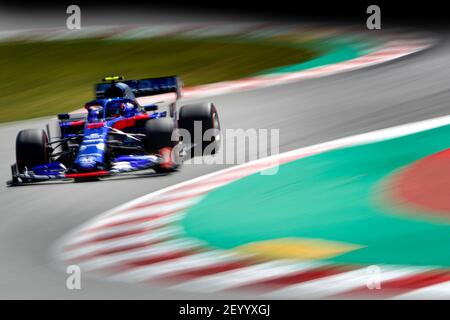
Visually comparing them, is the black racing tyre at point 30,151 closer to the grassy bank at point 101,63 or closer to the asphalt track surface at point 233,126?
the asphalt track surface at point 233,126

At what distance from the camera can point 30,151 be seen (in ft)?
33.9

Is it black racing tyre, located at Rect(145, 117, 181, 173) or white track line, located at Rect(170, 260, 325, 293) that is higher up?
black racing tyre, located at Rect(145, 117, 181, 173)

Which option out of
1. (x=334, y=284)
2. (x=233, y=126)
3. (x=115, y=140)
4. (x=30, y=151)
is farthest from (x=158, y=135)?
(x=334, y=284)

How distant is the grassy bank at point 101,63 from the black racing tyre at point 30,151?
4.92 metres

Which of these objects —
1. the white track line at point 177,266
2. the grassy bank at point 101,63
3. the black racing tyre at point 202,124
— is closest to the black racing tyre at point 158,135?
the black racing tyre at point 202,124

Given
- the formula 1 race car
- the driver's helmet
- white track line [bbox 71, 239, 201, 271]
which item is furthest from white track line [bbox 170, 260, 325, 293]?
the driver's helmet

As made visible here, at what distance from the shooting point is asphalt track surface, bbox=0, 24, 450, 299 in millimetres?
6965

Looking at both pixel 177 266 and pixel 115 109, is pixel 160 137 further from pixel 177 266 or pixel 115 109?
pixel 177 266

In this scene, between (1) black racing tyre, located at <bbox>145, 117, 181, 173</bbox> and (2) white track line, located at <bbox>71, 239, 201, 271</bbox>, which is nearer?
(2) white track line, located at <bbox>71, 239, 201, 271</bbox>

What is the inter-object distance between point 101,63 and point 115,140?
8.56m

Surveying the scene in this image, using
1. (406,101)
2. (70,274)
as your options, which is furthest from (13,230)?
(406,101)

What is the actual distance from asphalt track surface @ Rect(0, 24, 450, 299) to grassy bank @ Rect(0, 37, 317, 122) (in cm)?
200

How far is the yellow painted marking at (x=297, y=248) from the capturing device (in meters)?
7.13

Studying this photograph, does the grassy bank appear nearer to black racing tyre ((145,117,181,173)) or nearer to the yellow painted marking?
black racing tyre ((145,117,181,173))
